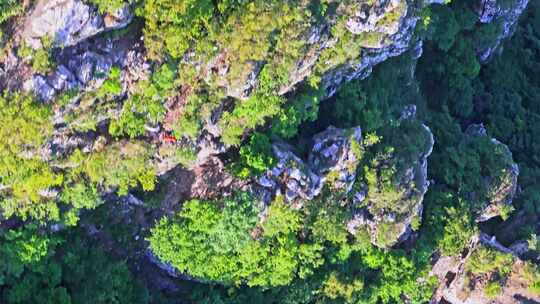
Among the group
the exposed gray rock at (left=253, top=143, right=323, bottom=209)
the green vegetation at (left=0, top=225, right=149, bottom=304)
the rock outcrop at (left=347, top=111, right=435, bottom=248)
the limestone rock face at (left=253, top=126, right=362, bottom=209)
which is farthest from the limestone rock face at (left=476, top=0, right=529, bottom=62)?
the green vegetation at (left=0, top=225, right=149, bottom=304)

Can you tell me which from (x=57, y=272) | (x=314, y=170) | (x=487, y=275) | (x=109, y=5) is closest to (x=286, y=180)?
(x=314, y=170)

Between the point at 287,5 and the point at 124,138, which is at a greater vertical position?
the point at 287,5

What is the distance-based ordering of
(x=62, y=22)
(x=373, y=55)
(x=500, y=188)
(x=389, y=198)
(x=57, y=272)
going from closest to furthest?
(x=62, y=22)
(x=57, y=272)
(x=373, y=55)
(x=389, y=198)
(x=500, y=188)

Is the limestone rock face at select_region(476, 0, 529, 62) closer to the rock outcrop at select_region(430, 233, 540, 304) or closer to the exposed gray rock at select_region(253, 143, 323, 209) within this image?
the rock outcrop at select_region(430, 233, 540, 304)

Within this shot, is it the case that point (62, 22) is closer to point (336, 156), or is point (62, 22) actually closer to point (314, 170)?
point (314, 170)

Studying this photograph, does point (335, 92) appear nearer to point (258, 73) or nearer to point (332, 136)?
point (332, 136)

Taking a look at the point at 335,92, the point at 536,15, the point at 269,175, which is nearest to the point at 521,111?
the point at 536,15
